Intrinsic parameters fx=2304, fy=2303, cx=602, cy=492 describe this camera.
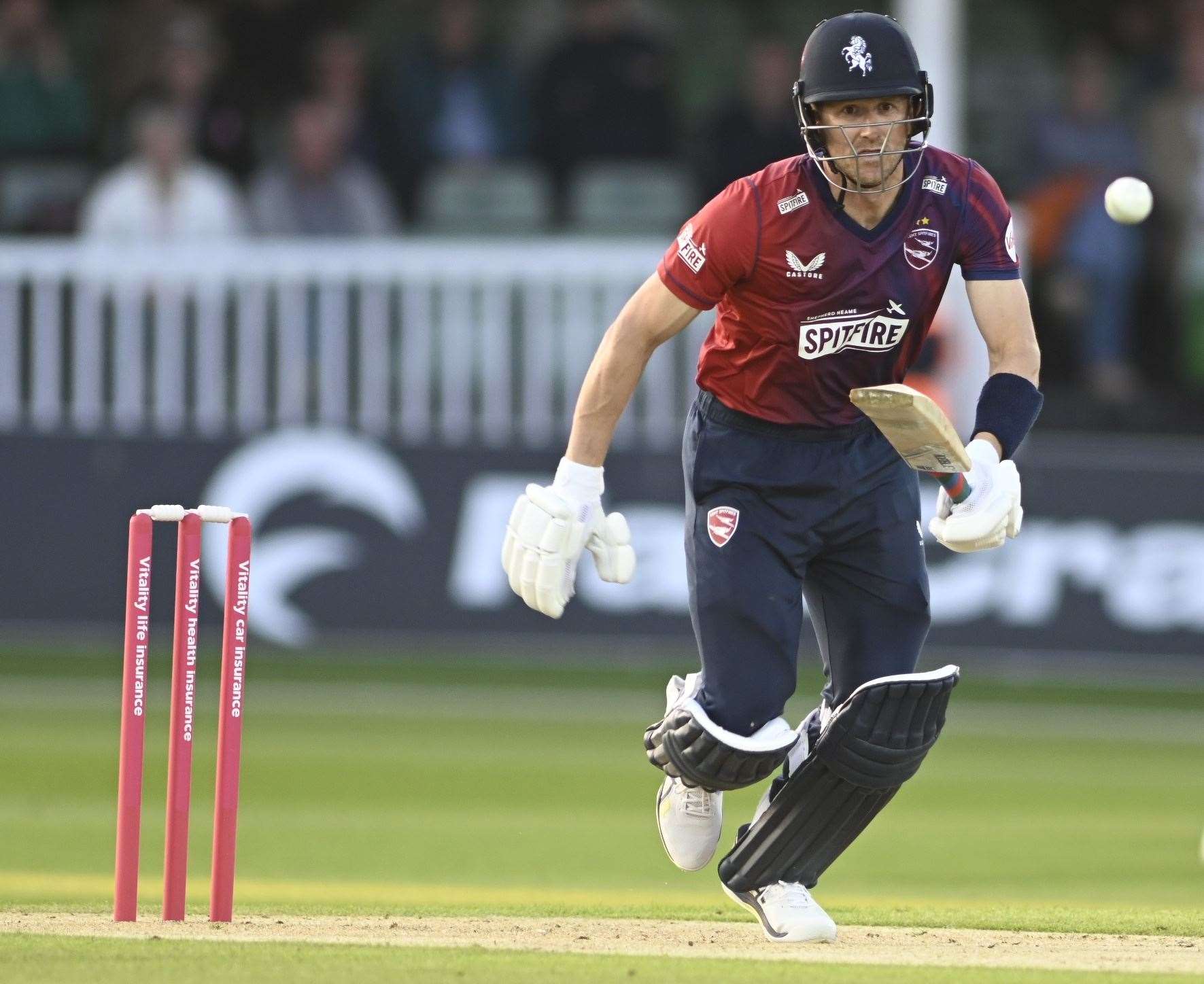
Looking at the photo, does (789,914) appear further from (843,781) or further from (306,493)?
(306,493)

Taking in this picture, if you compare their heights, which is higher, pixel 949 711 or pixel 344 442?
pixel 344 442

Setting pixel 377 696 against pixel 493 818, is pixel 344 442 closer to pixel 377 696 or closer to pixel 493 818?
pixel 377 696

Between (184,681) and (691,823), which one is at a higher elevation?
(184,681)

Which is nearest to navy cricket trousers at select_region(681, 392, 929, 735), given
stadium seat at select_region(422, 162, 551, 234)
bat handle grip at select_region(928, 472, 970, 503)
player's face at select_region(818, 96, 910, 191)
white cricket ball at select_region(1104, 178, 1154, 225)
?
bat handle grip at select_region(928, 472, 970, 503)

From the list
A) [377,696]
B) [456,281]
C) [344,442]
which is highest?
[456,281]

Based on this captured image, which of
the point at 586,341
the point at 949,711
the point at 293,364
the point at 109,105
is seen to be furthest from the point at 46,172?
the point at 949,711

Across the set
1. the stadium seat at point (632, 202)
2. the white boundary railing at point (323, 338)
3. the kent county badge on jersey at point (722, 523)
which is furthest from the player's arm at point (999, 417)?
the stadium seat at point (632, 202)

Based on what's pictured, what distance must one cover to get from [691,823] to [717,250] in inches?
55.4

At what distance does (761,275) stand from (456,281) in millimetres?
6011

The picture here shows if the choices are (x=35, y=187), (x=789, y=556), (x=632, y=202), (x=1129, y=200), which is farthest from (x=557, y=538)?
(x=35, y=187)

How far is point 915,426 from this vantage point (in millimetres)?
4770

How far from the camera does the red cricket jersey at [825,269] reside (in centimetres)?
→ 510

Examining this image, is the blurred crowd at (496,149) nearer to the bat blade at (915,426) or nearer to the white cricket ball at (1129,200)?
the white cricket ball at (1129,200)

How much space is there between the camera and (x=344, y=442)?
10.8 m
